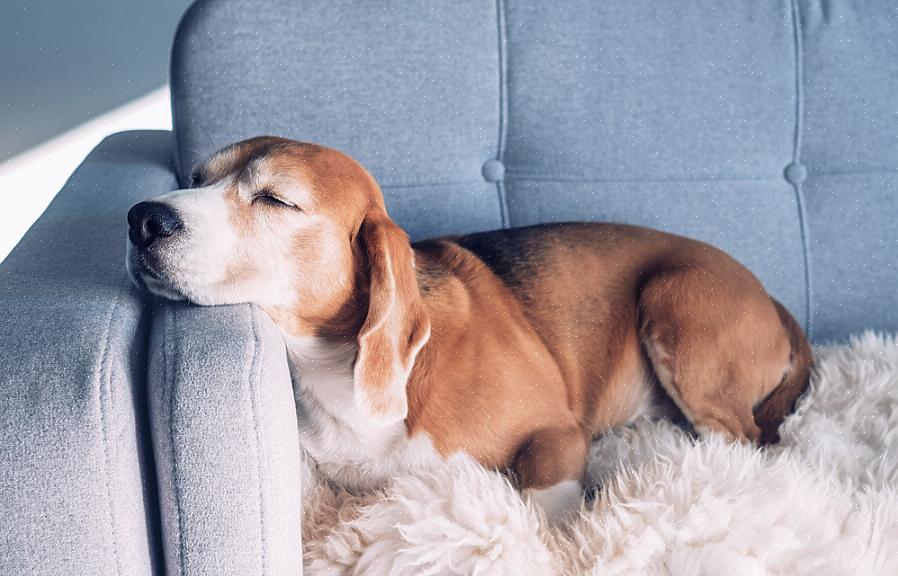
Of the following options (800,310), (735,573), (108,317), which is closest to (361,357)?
(108,317)

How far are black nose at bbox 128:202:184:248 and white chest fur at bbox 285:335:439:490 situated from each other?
0.98 ft

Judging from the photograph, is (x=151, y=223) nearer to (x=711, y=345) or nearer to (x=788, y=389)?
(x=711, y=345)

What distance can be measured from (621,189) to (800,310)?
64 cm

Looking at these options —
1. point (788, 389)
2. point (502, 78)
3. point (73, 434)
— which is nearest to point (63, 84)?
point (502, 78)

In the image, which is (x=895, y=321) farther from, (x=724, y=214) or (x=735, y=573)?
(x=735, y=573)

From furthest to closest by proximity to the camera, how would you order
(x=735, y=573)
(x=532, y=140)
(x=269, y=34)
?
(x=532, y=140)
(x=269, y=34)
(x=735, y=573)

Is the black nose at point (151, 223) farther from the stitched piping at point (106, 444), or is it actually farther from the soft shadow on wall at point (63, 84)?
the soft shadow on wall at point (63, 84)

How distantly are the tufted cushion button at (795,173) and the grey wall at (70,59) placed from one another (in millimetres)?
2460

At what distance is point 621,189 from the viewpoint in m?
2.13

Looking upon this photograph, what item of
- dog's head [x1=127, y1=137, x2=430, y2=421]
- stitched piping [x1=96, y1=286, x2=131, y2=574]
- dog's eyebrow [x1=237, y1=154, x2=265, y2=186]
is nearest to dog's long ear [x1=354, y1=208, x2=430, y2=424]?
dog's head [x1=127, y1=137, x2=430, y2=421]

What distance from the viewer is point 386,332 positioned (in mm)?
1292

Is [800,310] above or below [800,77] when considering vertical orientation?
below

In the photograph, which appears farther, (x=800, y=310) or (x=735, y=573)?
(x=800, y=310)

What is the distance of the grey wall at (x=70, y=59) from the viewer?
2842mm
